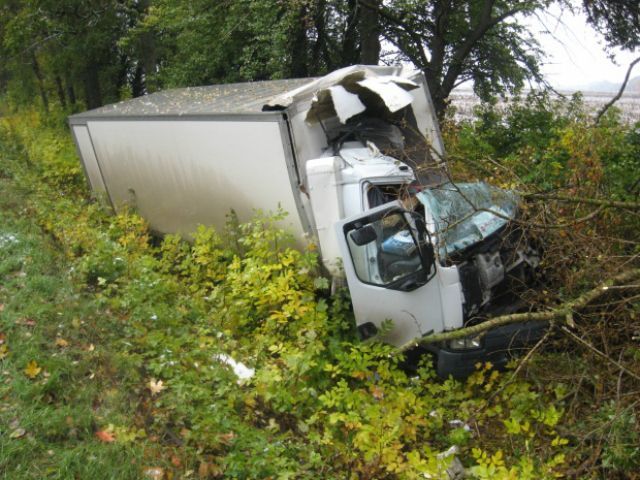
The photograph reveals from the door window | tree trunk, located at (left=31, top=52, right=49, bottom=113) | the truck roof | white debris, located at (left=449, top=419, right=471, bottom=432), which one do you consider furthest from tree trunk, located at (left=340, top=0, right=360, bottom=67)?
tree trunk, located at (left=31, top=52, right=49, bottom=113)

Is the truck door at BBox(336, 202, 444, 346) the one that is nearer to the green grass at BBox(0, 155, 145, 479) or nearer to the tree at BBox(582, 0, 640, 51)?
the green grass at BBox(0, 155, 145, 479)

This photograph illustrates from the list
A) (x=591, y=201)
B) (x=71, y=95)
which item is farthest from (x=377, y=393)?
(x=71, y=95)

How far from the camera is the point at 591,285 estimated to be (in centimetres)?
435

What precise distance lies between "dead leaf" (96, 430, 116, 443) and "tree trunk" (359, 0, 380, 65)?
32.0 feet

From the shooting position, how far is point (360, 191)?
5094mm

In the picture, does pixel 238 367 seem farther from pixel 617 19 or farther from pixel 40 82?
pixel 40 82

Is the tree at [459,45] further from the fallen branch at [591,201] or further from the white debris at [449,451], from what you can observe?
the white debris at [449,451]

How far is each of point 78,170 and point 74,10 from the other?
6.18 meters

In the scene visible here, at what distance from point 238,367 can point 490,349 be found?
214 cm

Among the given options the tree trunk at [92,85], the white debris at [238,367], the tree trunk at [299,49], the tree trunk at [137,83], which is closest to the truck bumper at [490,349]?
the white debris at [238,367]

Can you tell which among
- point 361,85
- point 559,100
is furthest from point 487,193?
point 559,100

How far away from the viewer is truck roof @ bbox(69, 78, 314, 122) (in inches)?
251

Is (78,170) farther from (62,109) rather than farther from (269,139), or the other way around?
(62,109)

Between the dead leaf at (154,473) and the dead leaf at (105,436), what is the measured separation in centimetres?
38
